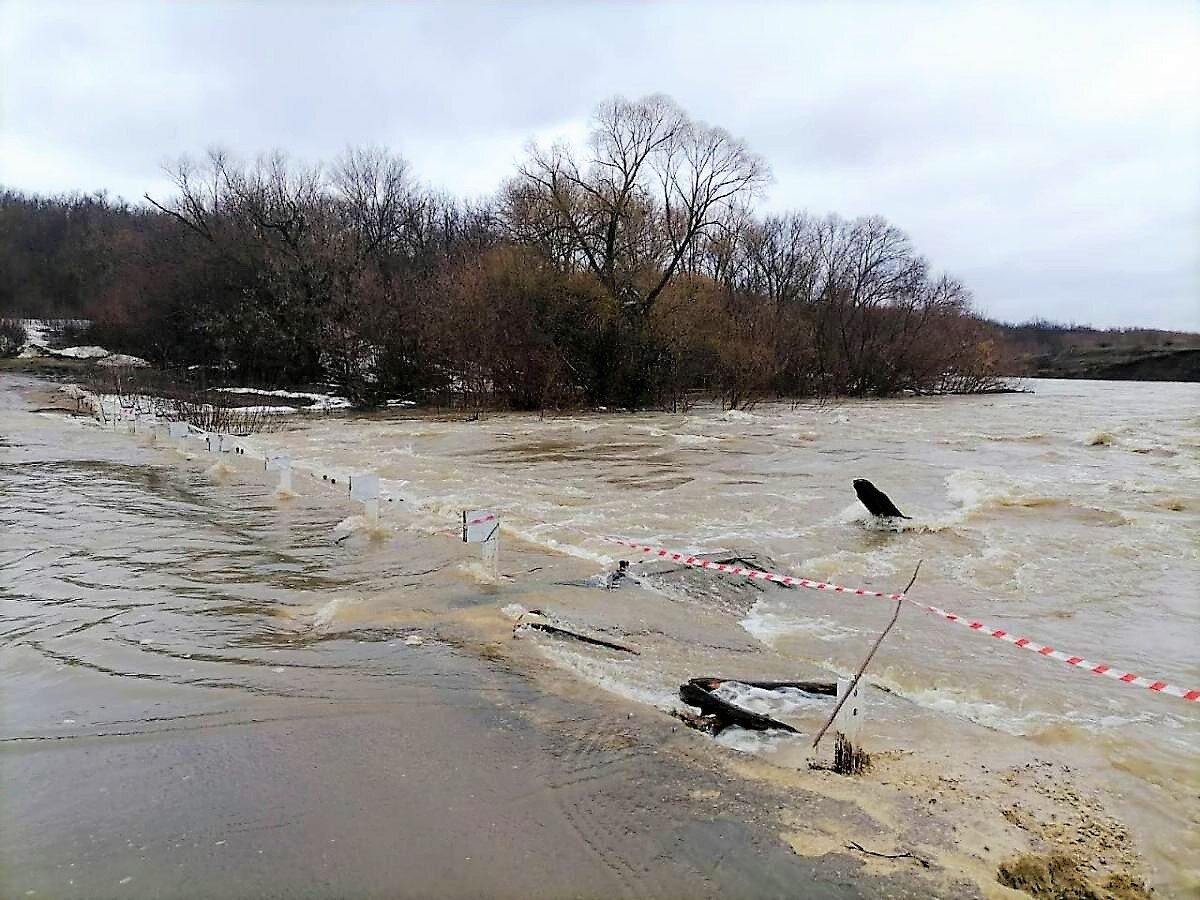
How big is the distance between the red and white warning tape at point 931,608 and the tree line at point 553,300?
23.8m

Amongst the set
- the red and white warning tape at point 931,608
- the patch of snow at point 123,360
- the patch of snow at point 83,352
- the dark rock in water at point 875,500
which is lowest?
the red and white warning tape at point 931,608

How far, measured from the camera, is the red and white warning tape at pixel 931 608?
5.72 metres

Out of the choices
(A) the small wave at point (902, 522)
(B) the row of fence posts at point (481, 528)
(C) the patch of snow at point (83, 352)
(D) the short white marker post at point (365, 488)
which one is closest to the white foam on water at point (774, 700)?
(B) the row of fence posts at point (481, 528)

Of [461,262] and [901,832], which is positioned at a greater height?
[461,262]

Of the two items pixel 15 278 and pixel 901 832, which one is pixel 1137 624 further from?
pixel 15 278

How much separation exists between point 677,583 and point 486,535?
6.50ft

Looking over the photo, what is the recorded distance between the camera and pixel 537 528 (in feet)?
35.7

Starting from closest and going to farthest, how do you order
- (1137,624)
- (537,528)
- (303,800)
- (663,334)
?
(303,800), (1137,624), (537,528), (663,334)

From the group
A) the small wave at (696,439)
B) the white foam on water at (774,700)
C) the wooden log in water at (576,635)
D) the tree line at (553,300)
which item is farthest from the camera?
the tree line at (553,300)

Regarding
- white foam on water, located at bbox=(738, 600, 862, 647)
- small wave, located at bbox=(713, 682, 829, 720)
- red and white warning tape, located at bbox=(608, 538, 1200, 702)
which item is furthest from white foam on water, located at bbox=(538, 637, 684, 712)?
red and white warning tape, located at bbox=(608, 538, 1200, 702)

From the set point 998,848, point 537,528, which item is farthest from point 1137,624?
point 537,528

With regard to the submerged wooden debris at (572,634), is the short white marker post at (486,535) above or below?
above

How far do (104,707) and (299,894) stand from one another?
253 cm

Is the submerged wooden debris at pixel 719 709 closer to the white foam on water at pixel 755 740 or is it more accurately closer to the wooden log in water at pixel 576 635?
the white foam on water at pixel 755 740
